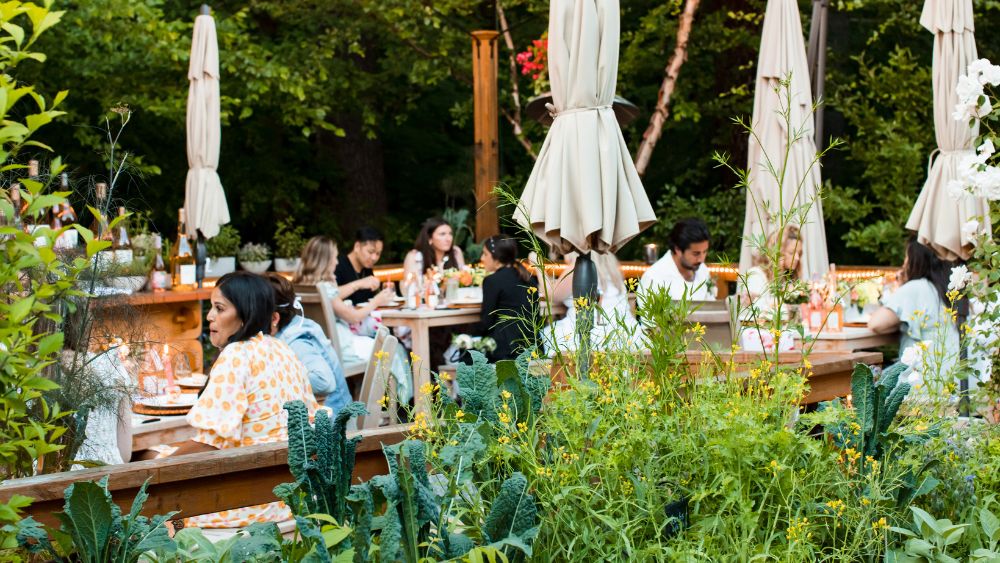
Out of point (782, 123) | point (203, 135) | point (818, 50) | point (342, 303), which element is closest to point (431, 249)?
point (342, 303)

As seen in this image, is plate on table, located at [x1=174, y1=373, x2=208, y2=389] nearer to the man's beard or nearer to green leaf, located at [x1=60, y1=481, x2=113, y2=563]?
green leaf, located at [x1=60, y1=481, x2=113, y2=563]

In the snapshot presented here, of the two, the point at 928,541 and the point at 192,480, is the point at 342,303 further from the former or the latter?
the point at 928,541

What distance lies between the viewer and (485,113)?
37.3 feet

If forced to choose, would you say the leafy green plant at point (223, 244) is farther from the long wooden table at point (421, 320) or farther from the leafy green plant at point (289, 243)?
the long wooden table at point (421, 320)

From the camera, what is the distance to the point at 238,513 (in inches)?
145

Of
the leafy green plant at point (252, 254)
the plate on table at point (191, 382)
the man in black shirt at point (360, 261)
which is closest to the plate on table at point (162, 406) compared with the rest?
the plate on table at point (191, 382)

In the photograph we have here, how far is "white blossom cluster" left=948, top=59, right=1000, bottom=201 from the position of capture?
11.3ft

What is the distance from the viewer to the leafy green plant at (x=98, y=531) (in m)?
2.12

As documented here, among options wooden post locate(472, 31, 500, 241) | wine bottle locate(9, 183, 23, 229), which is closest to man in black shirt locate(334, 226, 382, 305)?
wooden post locate(472, 31, 500, 241)

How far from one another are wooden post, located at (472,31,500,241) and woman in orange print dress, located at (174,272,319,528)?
7117 mm

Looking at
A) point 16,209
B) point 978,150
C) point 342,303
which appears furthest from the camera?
point 342,303

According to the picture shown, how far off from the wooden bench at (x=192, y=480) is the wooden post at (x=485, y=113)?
850 cm

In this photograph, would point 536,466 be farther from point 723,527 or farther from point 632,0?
point 632,0

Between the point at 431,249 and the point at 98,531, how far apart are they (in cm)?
724
